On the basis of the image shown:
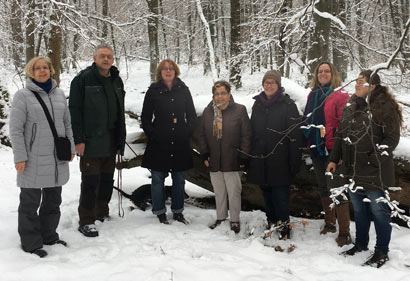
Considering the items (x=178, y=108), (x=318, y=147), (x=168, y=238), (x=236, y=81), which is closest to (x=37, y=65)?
(x=178, y=108)

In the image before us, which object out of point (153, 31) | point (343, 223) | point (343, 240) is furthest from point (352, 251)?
point (153, 31)

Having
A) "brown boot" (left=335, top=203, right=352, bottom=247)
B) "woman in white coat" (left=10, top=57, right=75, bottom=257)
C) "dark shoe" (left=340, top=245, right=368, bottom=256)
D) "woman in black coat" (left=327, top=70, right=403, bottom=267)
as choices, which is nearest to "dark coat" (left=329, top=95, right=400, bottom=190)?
"woman in black coat" (left=327, top=70, right=403, bottom=267)

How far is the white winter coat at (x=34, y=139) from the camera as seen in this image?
3236 millimetres

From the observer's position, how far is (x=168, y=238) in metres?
3.98

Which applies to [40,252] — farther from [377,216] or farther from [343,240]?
[377,216]

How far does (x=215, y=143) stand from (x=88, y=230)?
1942mm

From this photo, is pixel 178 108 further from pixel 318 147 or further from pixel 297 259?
pixel 297 259

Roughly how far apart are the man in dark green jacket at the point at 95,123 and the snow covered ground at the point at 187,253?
47cm

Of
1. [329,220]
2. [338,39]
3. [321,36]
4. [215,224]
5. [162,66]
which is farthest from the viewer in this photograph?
[338,39]

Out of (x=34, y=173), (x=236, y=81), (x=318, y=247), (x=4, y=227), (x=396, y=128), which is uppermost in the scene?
(x=236, y=81)

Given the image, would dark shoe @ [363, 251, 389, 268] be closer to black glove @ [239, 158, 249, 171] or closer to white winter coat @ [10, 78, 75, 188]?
black glove @ [239, 158, 249, 171]

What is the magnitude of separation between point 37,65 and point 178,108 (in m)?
1.81

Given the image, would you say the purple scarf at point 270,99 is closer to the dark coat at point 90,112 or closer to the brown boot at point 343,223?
the brown boot at point 343,223

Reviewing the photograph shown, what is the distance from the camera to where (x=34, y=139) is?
333 cm
